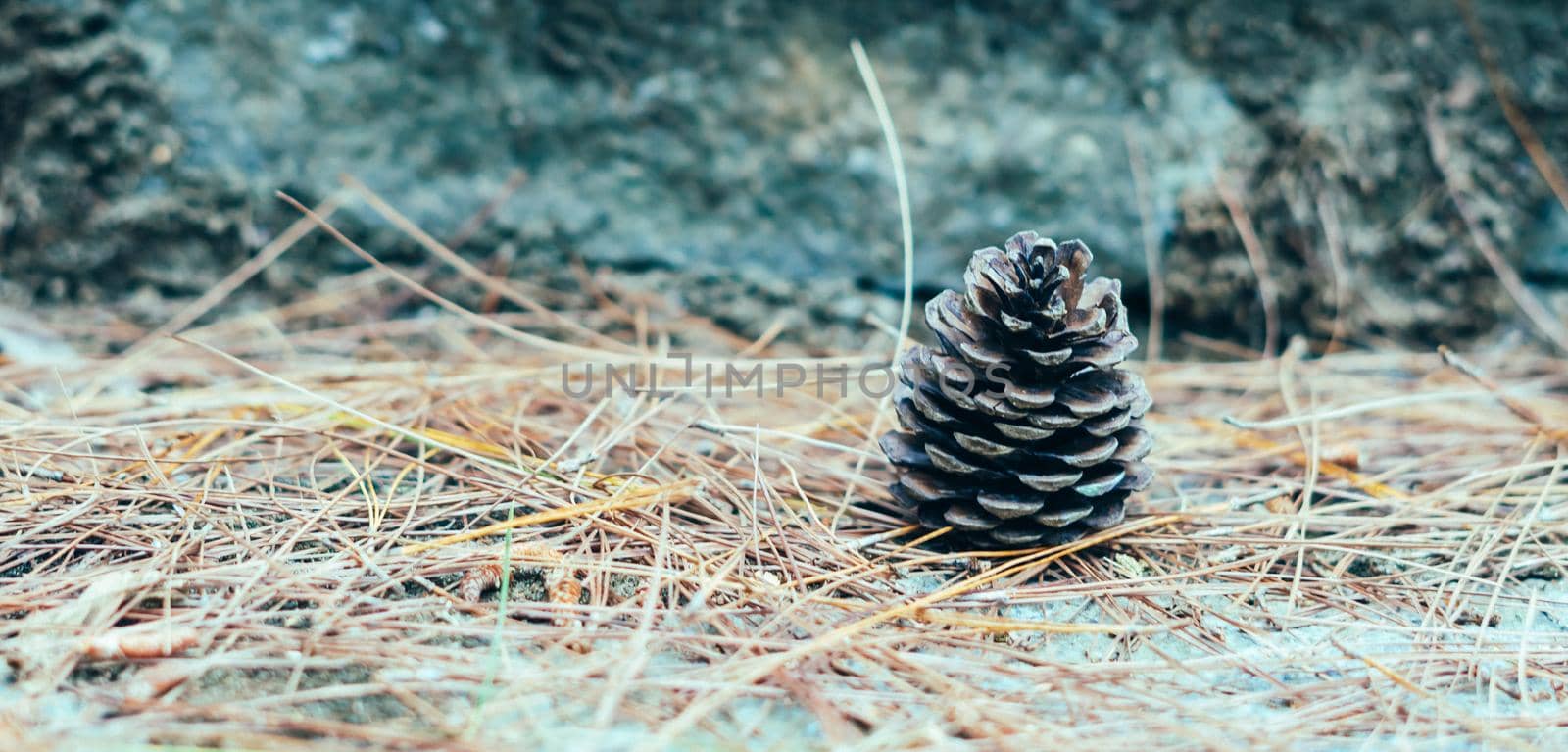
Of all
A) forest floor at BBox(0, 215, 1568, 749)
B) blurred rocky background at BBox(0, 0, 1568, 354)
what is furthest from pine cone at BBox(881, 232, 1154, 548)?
blurred rocky background at BBox(0, 0, 1568, 354)

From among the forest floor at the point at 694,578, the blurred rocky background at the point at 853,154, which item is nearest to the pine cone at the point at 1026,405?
the forest floor at the point at 694,578

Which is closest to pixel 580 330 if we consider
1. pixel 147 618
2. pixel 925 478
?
pixel 925 478

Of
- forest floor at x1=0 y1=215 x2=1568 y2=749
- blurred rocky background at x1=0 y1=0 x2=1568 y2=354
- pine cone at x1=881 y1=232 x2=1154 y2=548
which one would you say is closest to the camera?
forest floor at x1=0 y1=215 x2=1568 y2=749

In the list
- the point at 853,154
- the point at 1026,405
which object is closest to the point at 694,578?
the point at 1026,405

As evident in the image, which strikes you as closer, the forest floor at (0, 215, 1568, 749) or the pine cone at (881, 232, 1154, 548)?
the forest floor at (0, 215, 1568, 749)

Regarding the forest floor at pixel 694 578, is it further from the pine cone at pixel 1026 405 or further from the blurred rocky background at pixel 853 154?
the blurred rocky background at pixel 853 154

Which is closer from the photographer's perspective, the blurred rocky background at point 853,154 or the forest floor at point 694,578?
the forest floor at point 694,578

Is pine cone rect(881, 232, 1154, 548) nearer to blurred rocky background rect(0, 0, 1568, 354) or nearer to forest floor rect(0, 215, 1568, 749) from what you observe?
forest floor rect(0, 215, 1568, 749)

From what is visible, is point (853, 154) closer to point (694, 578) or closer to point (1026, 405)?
point (1026, 405)
